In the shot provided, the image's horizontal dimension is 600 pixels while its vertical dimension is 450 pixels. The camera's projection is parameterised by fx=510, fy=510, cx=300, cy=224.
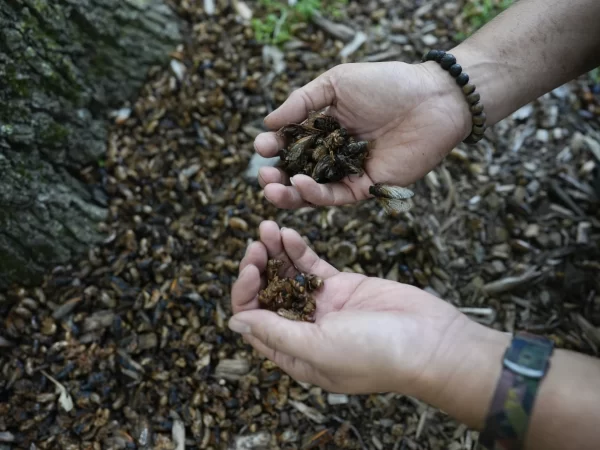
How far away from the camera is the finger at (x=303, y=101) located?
2.68 metres

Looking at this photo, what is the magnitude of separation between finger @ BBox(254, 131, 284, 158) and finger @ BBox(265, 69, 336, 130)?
8 centimetres

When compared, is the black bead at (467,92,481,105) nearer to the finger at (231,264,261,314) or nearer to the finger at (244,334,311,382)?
the finger at (231,264,261,314)

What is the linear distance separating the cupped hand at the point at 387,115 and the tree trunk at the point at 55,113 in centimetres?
135

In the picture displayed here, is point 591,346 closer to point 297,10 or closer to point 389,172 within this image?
point 389,172

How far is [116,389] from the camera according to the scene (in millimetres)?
2852

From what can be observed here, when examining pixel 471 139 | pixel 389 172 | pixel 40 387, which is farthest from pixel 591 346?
pixel 40 387

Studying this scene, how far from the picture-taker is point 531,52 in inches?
108

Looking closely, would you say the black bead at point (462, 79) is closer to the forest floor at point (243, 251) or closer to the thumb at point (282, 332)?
the forest floor at point (243, 251)

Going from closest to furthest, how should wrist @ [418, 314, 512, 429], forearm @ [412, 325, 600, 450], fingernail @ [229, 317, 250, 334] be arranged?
forearm @ [412, 325, 600, 450], wrist @ [418, 314, 512, 429], fingernail @ [229, 317, 250, 334]

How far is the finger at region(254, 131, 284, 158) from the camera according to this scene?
2658 millimetres

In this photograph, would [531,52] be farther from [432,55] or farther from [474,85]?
[432,55]

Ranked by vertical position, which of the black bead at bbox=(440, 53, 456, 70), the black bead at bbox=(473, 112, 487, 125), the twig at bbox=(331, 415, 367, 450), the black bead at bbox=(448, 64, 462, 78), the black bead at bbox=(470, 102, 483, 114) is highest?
the black bead at bbox=(440, 53, 456, 70)

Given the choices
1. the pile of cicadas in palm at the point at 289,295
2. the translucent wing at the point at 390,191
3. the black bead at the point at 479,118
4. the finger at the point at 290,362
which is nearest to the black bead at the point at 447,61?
the black bead at the point at 479,118

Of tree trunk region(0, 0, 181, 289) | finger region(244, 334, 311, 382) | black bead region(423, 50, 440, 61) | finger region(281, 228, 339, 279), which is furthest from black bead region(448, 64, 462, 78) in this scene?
tree trunk region(0, 0, 181, 289)
